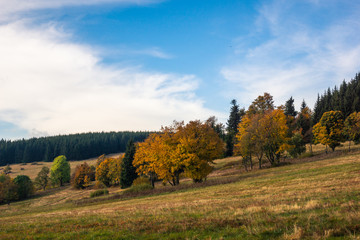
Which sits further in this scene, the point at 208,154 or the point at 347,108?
the point at 347,108

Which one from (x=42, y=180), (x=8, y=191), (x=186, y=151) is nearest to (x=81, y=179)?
(x=42, y=180)

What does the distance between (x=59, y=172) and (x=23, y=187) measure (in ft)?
86.1

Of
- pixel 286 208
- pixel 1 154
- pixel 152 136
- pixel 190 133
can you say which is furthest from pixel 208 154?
pixel 1 154

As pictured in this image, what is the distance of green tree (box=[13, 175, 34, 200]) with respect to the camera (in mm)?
73206

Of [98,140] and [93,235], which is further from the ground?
[98,140]

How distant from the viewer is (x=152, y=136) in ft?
169

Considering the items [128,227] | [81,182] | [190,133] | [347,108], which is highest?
[347,108]

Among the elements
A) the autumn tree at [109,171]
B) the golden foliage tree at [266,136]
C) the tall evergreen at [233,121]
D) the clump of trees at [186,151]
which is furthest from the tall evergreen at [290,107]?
the autumn tree at [109,171]

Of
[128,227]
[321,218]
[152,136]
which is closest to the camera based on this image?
[321,218]

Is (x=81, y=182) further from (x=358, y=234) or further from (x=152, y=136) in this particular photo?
(x=358, y=234)

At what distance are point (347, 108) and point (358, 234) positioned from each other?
368 feet

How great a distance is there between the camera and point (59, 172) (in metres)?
100

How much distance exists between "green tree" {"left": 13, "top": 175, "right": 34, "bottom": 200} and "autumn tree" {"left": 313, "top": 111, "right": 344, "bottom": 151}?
3587 inches

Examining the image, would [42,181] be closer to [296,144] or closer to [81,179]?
[81,179]
